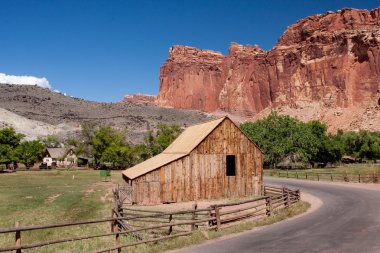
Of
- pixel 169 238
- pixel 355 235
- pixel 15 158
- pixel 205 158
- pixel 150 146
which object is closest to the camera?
pixel 355 235

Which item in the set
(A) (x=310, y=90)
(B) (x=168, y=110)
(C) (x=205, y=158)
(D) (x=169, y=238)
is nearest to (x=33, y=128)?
(B) (x=168, y=110)

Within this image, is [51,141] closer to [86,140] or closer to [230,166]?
[86,140]

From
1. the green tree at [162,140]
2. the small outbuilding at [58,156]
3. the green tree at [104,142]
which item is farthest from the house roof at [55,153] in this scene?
the green tree at [162,140]

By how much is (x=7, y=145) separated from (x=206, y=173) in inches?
2374

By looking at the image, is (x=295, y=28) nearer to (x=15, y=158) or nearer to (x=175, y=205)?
(x=15, y=158)

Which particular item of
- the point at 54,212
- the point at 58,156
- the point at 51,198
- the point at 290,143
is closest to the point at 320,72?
the point at 290,143

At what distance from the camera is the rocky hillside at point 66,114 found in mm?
124250

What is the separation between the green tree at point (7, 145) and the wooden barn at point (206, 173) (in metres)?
54.3

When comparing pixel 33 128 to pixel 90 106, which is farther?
pixel 90 106

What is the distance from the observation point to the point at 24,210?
84.0 ft

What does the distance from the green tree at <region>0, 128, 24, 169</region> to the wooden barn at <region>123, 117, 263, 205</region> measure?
178 feet

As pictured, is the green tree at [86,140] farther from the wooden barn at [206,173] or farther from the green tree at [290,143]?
the wooden barn at [206,173]

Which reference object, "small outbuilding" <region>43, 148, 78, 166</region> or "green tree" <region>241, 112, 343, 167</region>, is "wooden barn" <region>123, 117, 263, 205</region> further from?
"small outbuilding" <region>43, 148, 78, 166</region>

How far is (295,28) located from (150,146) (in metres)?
106
